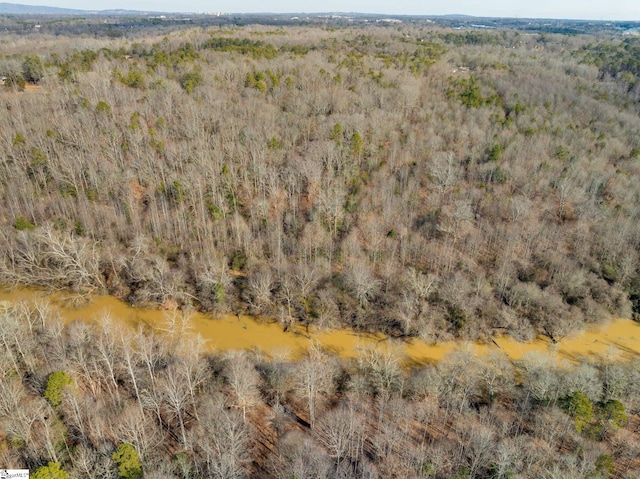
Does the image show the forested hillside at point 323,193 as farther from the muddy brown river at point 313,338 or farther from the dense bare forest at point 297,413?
the dense bare forest at point 297,413

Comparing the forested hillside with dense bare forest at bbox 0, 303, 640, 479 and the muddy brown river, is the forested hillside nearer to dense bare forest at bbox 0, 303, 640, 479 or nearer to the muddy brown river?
the muddy brown river

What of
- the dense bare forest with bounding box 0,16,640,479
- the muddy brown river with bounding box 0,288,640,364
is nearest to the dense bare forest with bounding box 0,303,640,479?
the dense bare forest with bounding box 0,16,640,479

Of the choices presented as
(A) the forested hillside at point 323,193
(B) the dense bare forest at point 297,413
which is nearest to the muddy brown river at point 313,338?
(A) the forested hillside at point 323,193

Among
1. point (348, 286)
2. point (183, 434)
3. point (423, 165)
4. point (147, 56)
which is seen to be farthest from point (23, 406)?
point (147, 56)

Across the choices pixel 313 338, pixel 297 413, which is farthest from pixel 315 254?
pixel 297 413

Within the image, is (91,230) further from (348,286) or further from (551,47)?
(551,47)

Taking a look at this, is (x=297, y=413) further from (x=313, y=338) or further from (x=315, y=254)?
(x=315, y=254)
